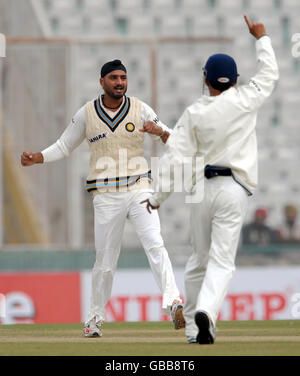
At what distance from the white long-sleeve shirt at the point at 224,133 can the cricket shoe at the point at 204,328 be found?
0.74 meters

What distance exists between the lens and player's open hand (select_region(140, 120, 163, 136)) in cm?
745

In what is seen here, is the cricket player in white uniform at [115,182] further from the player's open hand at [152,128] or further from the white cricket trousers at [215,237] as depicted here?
the white cricket trousers at [215,237]

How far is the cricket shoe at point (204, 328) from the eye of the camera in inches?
242

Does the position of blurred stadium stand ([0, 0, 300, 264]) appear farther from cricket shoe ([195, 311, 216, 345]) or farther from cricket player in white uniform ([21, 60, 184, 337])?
cricket shoe ([195, 311, 216, 345])

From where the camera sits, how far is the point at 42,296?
1327 centimetres

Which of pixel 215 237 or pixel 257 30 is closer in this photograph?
pixel 215 237

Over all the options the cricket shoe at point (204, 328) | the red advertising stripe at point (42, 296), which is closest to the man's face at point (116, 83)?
the cricket shoe at point (204, 328)

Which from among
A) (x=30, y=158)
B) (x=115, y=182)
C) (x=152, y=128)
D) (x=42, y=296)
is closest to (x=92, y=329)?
(x=115, y=182)

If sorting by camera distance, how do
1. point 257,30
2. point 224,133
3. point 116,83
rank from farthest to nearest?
1. point 116,83
2. point 257,30
3. point 224,133

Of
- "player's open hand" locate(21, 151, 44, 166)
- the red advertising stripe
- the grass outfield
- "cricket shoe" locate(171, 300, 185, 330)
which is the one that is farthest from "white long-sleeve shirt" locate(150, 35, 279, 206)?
the red advertising stripe

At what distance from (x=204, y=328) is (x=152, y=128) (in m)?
1.78

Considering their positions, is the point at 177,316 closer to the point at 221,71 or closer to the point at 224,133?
the point at 224,133

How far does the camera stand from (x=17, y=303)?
43.7 ft
